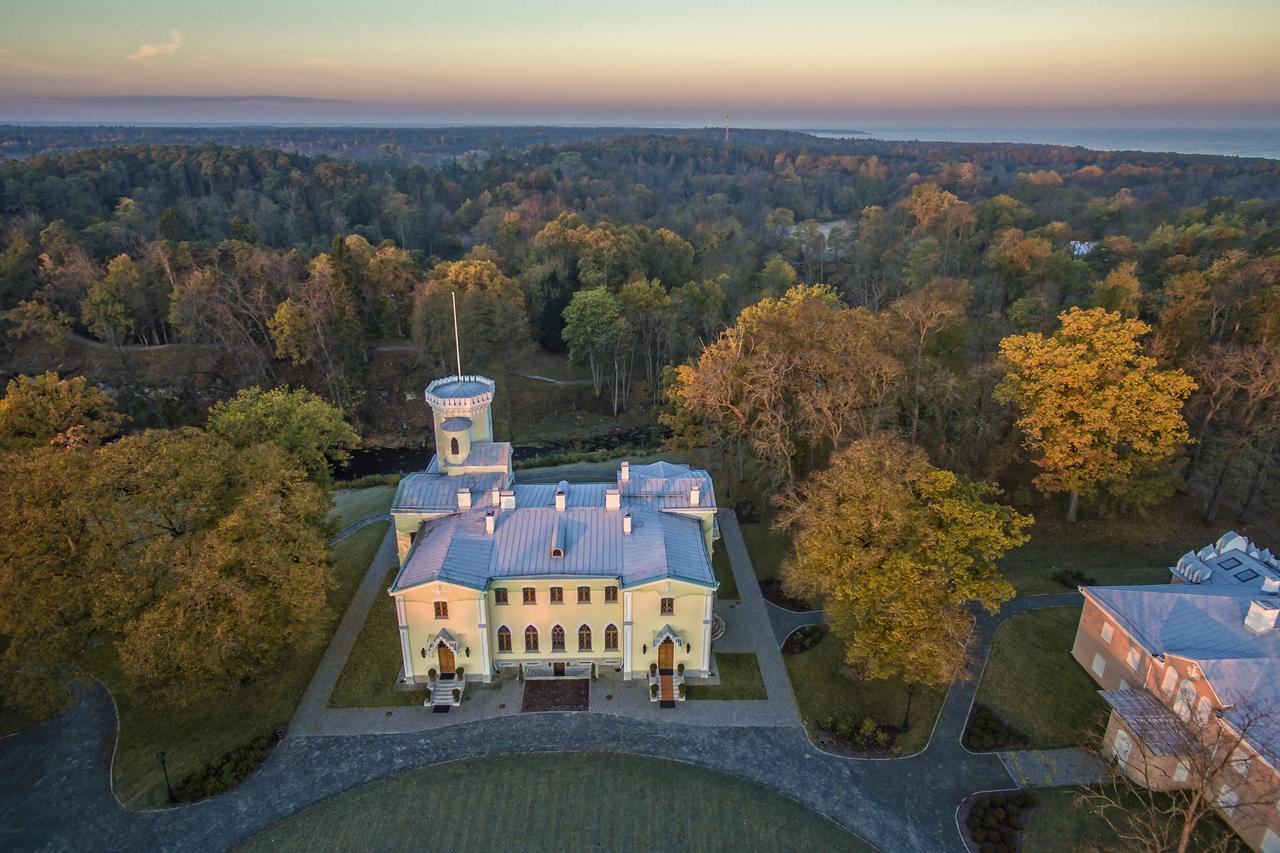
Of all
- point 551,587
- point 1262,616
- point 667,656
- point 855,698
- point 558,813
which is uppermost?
point 1262,616

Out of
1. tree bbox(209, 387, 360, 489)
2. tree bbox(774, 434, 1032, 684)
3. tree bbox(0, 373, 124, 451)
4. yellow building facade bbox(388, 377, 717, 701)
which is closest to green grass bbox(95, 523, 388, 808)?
yellow building facade bbox(388, 377, 717, 701)

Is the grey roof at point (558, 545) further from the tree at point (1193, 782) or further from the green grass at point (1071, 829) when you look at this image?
the tree at point (1193, 782)

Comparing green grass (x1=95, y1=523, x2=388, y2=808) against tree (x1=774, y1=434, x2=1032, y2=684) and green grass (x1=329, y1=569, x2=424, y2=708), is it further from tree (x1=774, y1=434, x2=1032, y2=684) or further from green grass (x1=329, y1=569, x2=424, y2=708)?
tree (x1=774, y1=434, x2=1032, y2=684)

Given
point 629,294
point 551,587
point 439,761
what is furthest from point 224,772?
point 629,294

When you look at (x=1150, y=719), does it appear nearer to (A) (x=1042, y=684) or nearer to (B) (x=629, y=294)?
(A) (x=1042, y=684)

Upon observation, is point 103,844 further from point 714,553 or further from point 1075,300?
point 1075,300

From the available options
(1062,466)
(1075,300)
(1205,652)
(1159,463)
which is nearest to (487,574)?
(1205,652)
